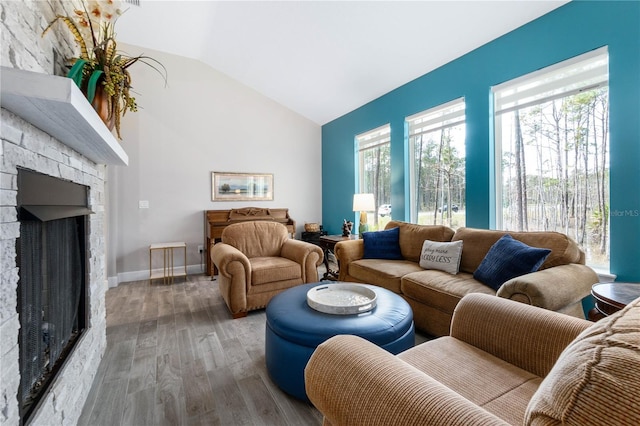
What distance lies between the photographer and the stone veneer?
2.88ft

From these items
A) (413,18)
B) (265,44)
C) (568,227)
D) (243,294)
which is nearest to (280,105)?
(265,44)

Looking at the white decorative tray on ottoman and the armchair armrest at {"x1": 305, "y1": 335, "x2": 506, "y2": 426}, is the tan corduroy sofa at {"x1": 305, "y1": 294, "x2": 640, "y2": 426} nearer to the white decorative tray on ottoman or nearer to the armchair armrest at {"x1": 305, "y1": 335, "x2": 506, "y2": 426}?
the armchair armrest at {"x1": 305, "y1": 335, "x2": 506, "y2": 426}

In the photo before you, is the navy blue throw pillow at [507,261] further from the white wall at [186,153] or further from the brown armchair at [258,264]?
the white wall at [186,153]

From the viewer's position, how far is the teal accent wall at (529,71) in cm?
202

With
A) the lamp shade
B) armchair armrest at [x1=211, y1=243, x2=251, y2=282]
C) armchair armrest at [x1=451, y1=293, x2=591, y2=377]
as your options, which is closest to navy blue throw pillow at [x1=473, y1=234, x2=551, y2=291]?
armchair armrest at [x1=451, y1=293, x2=591, y2=377]

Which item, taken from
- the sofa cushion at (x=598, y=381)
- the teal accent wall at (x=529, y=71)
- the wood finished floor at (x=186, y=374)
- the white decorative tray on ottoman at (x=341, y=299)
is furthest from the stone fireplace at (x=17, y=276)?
the teal accent wall at (x=529, y=71)

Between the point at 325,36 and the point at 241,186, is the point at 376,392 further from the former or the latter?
the point at 241,186

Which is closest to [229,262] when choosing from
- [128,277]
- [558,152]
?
[128,277]

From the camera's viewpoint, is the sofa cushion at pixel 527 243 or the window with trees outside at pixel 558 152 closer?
the sofa cushion at pixel 527 243

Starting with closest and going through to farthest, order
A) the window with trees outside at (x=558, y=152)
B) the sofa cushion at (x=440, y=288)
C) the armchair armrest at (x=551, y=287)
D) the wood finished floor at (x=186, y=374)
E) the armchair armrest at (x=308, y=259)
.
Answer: the wood finished floor at (x=186, y=374)
the armchair armrest at (x=551, y=287)
the sofa cushion at (x=440, y=288)
the window with trees outside at (x=558, y=152)
the armchair armrest at (x=308, y=259)

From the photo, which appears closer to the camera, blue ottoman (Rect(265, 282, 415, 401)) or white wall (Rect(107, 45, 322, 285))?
blue ottoman (Rect(265, 282, 415, 401))

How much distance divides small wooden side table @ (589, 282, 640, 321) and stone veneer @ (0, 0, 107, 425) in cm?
249

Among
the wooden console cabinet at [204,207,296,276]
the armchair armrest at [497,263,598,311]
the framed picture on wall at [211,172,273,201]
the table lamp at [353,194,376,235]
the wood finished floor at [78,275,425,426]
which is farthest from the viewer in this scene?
the framed picture on wall at [211,172,273,201]

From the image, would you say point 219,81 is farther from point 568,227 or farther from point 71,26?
point 568,227
